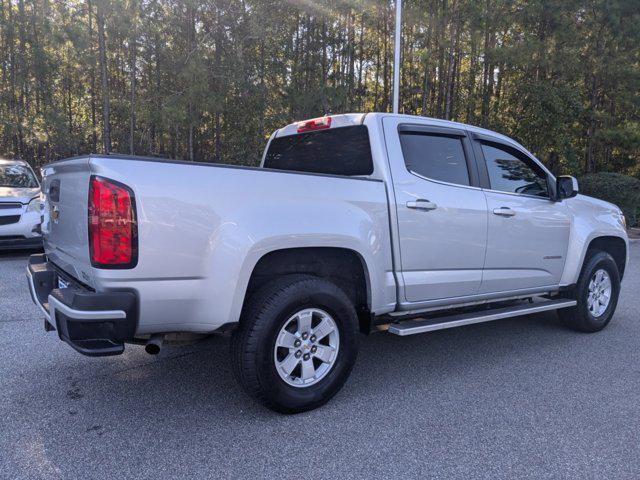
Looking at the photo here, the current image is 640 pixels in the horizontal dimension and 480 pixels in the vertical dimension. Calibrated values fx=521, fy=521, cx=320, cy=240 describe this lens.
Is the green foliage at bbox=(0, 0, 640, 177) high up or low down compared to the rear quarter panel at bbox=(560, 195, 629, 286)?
up

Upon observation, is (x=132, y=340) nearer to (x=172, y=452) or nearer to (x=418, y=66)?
(x=172, y=452)

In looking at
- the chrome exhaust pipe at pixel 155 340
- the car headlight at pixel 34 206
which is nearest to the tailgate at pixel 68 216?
the chrome exhaust pipe at pixel 155 340

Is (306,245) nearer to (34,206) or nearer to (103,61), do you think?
(34,206)

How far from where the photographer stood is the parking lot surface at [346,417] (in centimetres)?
269

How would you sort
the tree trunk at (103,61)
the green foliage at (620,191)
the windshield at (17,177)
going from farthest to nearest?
1. the green foliage at (620,191)
2. the tree trunk at (103,61)
3. the windshield at (17,177)

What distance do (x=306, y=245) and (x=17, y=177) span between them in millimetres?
8349

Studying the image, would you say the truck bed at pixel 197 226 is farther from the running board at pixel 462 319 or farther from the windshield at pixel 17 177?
the windshield at pixel 17 177

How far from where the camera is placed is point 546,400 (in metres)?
3.54

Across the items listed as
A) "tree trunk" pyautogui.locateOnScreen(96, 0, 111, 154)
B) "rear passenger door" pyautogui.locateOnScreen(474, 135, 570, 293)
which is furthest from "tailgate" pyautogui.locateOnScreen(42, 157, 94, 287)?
"tree trunk" pyautogui.locateOnScreen(96, 0, 111, 154)

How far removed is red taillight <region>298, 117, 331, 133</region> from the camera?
413cm

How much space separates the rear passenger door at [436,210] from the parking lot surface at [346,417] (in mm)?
755

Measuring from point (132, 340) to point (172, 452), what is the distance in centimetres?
65

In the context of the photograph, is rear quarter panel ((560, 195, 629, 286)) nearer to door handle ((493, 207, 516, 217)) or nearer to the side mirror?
the side mirror

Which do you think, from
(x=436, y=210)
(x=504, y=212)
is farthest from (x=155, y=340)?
(x=504, y=212)
